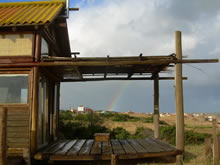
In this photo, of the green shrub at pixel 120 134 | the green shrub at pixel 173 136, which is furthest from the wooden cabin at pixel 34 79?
the green shrub at pixel 120 134

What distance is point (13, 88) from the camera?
24.9 ft

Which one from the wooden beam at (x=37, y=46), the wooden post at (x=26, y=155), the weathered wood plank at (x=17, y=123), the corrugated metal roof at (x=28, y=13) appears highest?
the corrugated metal roof at (x=28, y=13)

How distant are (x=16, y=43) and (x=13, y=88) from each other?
1.52m

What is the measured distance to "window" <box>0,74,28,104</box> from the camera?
7.59m

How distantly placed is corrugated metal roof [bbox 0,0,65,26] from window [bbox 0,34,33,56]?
1.71ft

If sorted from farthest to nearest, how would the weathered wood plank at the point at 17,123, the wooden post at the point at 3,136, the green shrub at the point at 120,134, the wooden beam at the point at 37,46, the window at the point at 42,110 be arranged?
the green shrub at the point at 120,134 < the window at the point at 42,110 < the wooden beam at the point at 37,46 < the weathered wood plank at the point at 17,123 < the wooden post at the point at 3,136

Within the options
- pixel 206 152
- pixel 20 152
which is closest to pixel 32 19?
pixel 20 152

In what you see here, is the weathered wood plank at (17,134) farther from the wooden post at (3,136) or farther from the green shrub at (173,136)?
the green shrub at (173,136)

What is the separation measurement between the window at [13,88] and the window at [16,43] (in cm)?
84

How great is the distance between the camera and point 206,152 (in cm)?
797

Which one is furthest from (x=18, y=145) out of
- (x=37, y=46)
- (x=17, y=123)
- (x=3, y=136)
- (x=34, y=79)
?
(x=37, y=46)

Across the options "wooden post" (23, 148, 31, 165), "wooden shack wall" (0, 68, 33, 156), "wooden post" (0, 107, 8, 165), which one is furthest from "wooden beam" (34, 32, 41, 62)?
"wooden post" (0, 107, 8, 165)

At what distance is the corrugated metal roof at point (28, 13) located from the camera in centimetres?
757

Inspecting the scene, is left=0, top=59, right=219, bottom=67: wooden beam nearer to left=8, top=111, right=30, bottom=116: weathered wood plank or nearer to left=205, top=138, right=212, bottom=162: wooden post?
left=8, top=111, right=30, bottom=116: weathered wood plank
